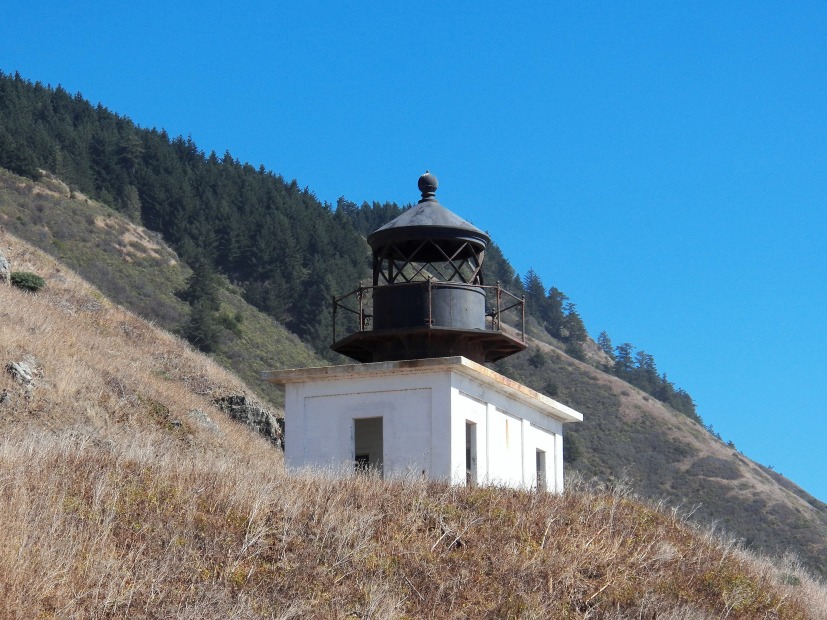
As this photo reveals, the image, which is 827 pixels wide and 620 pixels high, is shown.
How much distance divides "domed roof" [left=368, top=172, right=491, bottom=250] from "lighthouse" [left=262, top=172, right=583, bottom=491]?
0.06 feet

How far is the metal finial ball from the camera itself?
72.8ft

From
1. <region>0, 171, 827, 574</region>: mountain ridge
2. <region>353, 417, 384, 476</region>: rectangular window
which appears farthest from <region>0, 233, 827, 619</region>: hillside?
<region>0, 171, 827, 574</region>: mountain ridge

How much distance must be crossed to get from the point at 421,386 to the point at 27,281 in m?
26.7

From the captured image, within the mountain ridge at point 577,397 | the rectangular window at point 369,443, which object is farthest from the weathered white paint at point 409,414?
the mountain ridge at point 577,397

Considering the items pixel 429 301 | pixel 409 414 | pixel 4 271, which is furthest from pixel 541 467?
pixel 4 271

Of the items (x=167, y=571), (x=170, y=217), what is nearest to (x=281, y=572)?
(x=167, y=571)

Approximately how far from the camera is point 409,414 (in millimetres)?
19688

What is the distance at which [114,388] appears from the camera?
33219 millimetres

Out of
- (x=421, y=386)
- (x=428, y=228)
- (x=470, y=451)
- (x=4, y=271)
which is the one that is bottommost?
(x=470, y=451)

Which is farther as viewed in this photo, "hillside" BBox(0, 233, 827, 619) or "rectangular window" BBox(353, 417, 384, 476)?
"rectangular window" BBox(353, 417, 384, 476)

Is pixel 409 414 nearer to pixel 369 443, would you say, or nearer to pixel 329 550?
pixel 369 443

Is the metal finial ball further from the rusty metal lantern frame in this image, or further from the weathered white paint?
the weathered white paint

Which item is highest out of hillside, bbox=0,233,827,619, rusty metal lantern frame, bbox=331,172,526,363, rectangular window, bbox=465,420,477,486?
rusty metal lantern frame, bbox=331,172,526,363

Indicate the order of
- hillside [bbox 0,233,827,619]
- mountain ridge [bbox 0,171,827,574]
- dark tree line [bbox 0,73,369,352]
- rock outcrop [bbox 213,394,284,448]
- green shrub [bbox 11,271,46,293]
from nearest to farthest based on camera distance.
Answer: hillside [bbox 0,233,827,619], rock outcrop [bbox 213,394,284,448], green shrub [bbox 11,271,46,293], mountain ridge [bbox 0,171,827,574], dark tree line [bbox 0,73,369,352]
